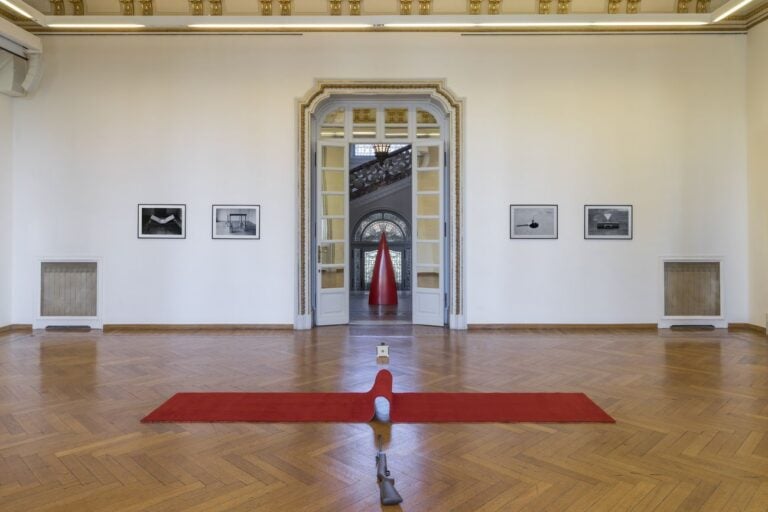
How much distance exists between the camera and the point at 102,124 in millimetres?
7684

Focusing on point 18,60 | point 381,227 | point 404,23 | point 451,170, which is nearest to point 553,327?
point 451,170

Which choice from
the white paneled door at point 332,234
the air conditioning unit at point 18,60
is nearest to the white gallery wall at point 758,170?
the white paneled door at point 332,234

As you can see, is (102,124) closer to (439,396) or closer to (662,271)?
(439,396)

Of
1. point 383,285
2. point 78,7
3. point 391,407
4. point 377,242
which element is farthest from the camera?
point 377,242

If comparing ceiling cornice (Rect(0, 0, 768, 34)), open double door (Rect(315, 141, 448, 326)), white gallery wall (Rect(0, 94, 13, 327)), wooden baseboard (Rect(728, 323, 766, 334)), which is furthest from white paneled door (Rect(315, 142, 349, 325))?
wooden baseboard (Rect(728, 323, 766, 334))

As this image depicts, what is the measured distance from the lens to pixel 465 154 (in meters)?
7.73

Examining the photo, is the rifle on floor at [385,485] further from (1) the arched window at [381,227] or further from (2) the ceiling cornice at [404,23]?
(1) the arched window at [381,227]

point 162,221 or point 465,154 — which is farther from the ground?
point 465,154

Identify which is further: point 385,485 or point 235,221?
point 235,221

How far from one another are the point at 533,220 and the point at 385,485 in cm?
591

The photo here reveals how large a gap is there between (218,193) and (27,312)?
3351mm

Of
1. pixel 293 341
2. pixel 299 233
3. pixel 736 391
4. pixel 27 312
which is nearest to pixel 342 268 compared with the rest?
pixel 299 233

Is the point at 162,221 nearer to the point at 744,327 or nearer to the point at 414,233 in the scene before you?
the point at 414,233

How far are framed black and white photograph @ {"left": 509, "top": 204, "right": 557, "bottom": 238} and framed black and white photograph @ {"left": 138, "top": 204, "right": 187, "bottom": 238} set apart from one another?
4931mm
